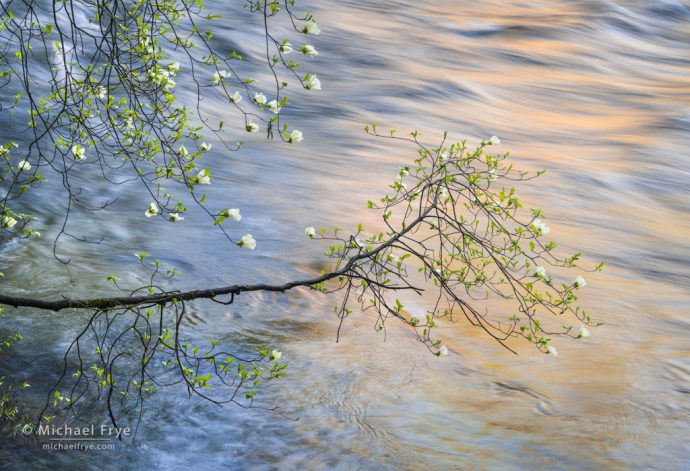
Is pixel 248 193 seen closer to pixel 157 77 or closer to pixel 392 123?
pixel 392 123

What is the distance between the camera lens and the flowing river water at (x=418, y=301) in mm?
4371

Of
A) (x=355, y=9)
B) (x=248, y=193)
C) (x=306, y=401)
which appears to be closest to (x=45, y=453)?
(x=306, y=401)

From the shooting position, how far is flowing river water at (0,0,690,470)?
4.37m

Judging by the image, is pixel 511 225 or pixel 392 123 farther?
pixel 392 123

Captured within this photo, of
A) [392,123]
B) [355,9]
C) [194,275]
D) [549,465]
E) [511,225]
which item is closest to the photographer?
[549,465]

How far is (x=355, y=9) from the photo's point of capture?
14703 mm

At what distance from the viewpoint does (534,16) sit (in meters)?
15.3

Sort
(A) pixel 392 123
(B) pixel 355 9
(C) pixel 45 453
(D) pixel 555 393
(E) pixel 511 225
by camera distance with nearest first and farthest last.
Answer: (C) pixel 45 453
(D) pixel 555 393
(E) pixel 511 225
(A) pixel 392 123
(B) pixel 355 9

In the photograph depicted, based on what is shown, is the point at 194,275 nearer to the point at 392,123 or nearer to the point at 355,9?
the point at 392,123

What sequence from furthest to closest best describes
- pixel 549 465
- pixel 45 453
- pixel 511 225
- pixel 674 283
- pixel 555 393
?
1. pixel 511 225
2. pixel 674 283
3. pixel 555 393
4. pixel 549 465
5. pixel 45 453

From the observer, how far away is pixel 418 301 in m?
6.26

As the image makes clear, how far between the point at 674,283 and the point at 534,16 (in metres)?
9.14

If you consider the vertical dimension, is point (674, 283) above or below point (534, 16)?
below

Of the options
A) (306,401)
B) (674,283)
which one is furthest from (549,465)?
(674,283)
